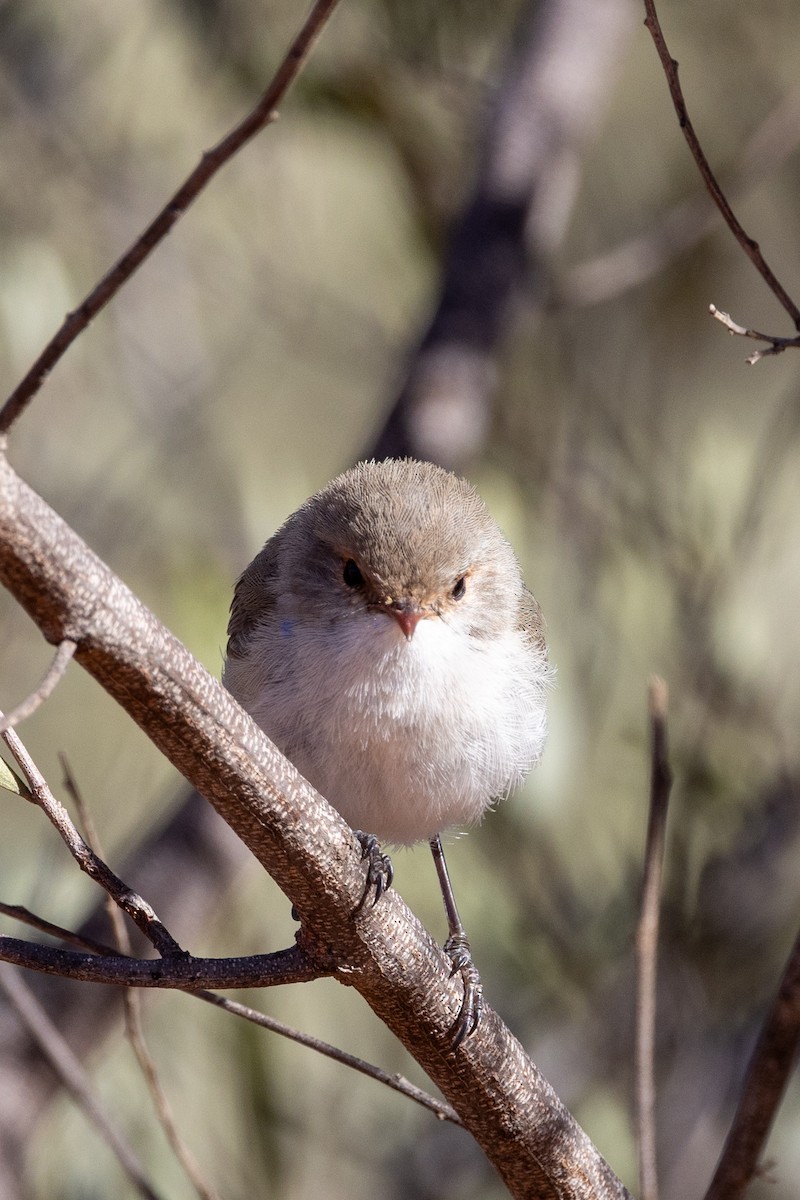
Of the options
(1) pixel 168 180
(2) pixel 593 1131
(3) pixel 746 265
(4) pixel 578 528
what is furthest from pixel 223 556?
(3) pixel 746 265

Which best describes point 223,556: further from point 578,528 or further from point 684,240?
point 684,240

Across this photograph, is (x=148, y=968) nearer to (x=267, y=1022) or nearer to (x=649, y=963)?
(x=267, y=1022)

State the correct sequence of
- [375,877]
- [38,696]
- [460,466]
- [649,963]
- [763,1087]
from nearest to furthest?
[38,696] < [375,877] < [763,1087] < [649,963] < [460,466]

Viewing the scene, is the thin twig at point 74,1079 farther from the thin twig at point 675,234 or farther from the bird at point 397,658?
the thin twig at point 675,234

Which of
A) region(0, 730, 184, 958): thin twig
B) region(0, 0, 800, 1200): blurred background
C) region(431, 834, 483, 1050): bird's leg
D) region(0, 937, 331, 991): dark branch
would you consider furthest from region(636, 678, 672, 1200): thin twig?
region(0, 0, 800, 1200): blurred background

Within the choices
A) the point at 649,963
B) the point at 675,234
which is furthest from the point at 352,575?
the point at 675,234

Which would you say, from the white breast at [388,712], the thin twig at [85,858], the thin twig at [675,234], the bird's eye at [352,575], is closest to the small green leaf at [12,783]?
the thin twig at [85,858]

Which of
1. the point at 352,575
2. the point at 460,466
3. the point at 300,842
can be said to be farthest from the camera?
the point at 460,466

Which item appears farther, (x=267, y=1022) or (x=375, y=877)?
(x=267, y=1022)
